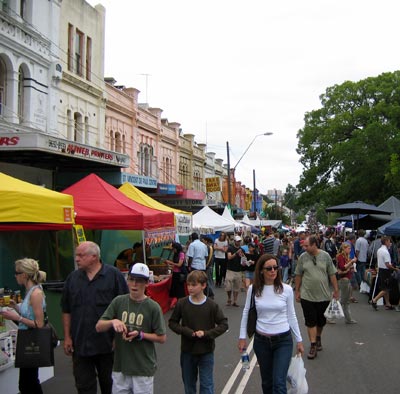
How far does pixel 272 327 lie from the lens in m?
5.21

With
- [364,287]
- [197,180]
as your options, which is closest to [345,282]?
[364,287]

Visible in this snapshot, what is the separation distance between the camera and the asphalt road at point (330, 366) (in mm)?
6637

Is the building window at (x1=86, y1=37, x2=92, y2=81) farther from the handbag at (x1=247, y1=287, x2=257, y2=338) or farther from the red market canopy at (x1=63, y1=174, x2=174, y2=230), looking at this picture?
the handbag at (x1=247, y1=287, x2=257, y2=338)

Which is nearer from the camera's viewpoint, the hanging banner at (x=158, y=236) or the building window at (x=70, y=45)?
the hanging banner at (x=158, y=236)

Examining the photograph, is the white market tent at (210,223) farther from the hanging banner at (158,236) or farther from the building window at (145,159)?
the hanging banner at (158,236)

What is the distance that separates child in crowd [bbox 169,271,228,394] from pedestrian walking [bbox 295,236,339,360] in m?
3.24

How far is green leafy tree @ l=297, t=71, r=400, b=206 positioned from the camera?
3612cm

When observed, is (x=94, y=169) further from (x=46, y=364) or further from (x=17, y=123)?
(x=46, y=364)

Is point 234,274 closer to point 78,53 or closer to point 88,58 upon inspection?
point 78,53

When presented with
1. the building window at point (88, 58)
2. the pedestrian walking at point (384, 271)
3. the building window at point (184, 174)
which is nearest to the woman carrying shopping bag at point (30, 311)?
the pedestrian walking at point (384, 271)

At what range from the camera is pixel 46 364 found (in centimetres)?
525

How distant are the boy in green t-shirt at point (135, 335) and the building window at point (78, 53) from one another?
774 inches

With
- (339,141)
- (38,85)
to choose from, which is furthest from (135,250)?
(339,141)

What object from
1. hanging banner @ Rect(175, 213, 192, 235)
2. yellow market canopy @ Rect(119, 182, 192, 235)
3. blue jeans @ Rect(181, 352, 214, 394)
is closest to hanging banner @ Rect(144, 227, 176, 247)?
yellow market canopy @ Rect(119, 182, 192, 235)
